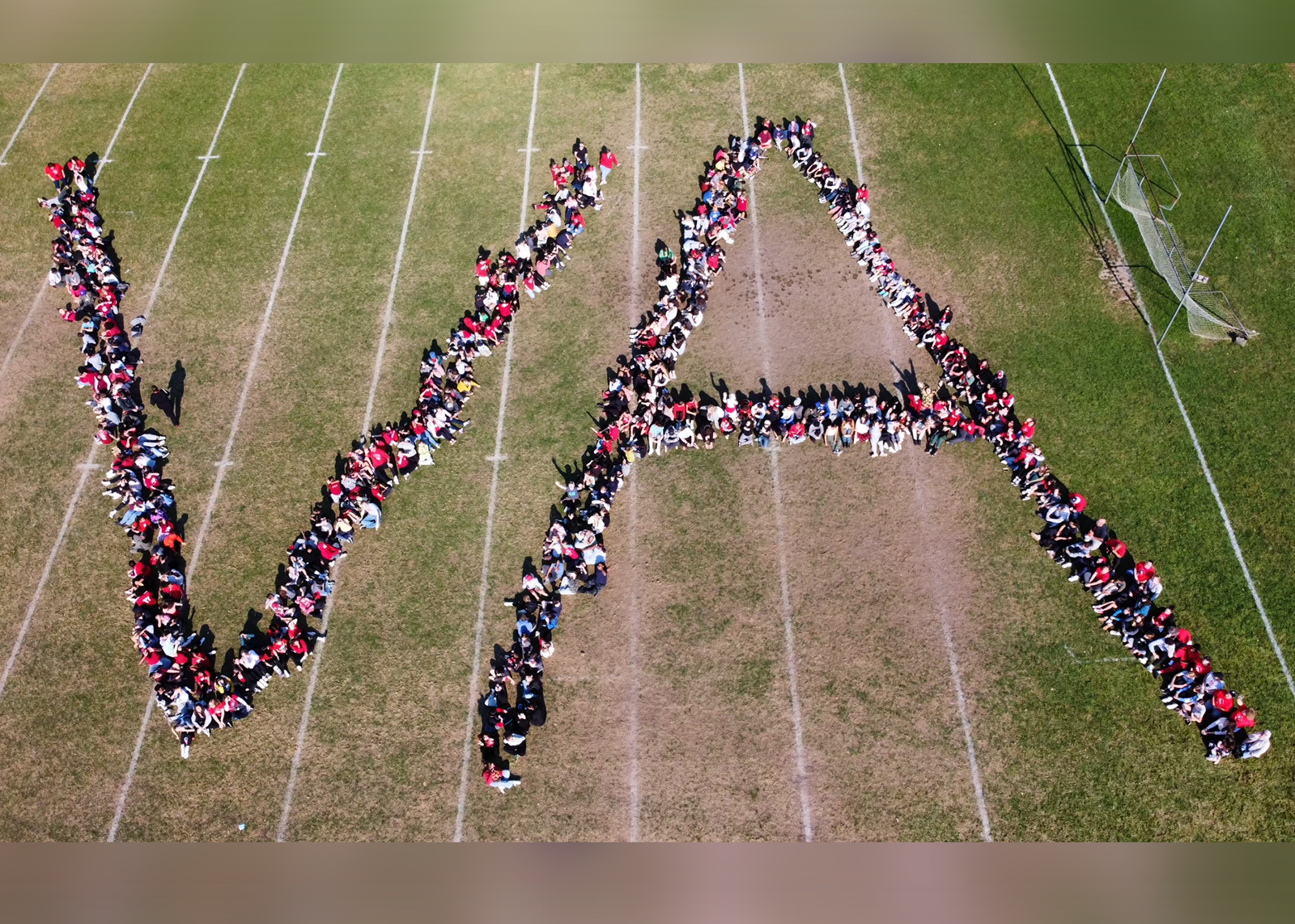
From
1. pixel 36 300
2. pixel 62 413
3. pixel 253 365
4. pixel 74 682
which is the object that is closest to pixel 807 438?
pixel 253 365

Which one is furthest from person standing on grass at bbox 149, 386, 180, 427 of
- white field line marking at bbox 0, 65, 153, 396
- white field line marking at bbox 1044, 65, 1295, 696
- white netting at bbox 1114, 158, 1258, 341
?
white netting at bbox 1114, 158, 1258, 341

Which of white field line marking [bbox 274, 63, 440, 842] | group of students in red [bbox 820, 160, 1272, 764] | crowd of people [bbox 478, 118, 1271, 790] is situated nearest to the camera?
white field line marking [bbox 274, 63, 440, 842]

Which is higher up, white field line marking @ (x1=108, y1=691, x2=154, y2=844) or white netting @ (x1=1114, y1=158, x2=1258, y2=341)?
white netting @ (x1=1114, y1=158, x2=1258, y2=341)

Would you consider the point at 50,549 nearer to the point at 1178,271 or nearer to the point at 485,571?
the point at 485,571

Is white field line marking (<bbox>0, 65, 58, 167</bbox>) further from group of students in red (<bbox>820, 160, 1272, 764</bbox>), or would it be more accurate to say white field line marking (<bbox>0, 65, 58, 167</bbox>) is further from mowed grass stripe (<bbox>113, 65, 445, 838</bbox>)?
group of students in red (<bbox>820, 160, 1272, 764</bbox>)

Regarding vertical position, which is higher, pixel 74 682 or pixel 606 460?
pixel 606 460

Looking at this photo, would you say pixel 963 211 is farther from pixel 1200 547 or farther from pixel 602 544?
pixel 602 544

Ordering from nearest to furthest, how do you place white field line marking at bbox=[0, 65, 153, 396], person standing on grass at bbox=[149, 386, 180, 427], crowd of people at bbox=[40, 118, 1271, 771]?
1. crowd of people at bbox=[40, 118, 1271, 771]
2. person standing on grass at bbox=[149, 386, 180, 427]
3. white field line marking at bbox=[0, 65, 153, 396]
